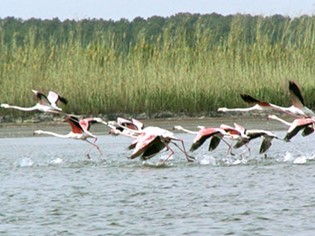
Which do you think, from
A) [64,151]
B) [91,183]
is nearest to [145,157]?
[91,183]

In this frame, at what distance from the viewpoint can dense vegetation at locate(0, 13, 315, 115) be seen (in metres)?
20.5

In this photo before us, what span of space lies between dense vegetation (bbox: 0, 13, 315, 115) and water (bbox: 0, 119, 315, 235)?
553cm

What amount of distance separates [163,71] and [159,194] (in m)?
10.7

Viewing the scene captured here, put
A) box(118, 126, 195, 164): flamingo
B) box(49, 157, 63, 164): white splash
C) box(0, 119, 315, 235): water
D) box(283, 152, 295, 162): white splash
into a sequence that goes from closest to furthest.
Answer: box(0, 119, 315, 235): water → box(118, 126, 195, 164): flamingo → box(283, 152, 295, 162): white splash → box(49, 157, 63, 164): white splash

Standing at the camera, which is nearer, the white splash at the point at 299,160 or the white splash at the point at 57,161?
the white splash at the point at 299,160

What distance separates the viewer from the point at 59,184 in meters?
11.4

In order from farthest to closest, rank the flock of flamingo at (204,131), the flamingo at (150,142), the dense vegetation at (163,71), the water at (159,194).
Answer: the dense vegetation at (163,71) < the flock of flamingo at (204,131) < the flamingo at (150,142) < the water at (159,194)

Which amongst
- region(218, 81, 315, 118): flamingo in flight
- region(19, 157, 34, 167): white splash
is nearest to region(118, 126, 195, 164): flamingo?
region(218, 81, 315, 118): flamingo in flight

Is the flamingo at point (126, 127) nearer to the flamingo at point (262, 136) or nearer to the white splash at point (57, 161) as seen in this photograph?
the white splash at point (57, 161)

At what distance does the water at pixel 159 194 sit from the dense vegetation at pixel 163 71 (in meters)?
5.53

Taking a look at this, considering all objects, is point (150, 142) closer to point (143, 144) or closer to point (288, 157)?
point (143, 144)

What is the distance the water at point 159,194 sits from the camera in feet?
28.7

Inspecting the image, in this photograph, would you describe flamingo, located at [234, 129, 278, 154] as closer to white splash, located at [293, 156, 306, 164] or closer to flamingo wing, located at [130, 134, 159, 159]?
white splash, located at [293, 156, 306, 164]

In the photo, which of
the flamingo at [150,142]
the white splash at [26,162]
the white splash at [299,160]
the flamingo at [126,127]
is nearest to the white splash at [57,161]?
the white splash at [26,162]
